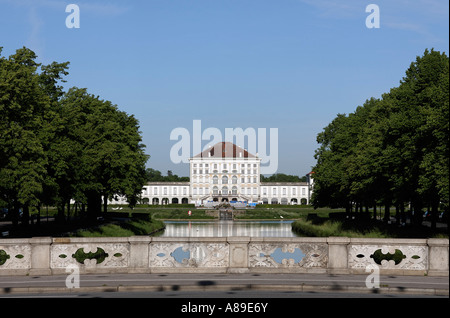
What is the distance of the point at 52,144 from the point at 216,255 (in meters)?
28.6

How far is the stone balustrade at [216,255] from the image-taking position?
872 inches

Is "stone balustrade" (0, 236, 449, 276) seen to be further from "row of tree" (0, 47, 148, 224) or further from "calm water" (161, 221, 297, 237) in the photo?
"calm water" (161, 221, 297, 237)

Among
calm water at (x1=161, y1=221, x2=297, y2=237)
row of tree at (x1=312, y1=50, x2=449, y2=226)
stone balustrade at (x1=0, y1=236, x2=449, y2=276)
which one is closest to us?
stone balustrade at (x1=0, y1=236, x2=449, y2=276)

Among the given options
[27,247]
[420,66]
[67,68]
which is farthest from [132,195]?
[27,247]

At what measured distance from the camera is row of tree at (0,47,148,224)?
41344 millimetres

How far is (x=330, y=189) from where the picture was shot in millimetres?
82062

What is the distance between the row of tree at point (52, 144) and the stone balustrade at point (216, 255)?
1926cm

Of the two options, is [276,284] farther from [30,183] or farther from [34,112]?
[34,112]

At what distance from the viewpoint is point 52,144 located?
4816 centimetres

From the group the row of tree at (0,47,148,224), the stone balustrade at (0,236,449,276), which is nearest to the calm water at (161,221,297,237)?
the row of tree at (0,47,148,224)

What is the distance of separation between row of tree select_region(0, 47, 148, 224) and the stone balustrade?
63.2ft

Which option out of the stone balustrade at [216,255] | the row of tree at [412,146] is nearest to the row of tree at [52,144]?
the stone balustrade at [216,255]

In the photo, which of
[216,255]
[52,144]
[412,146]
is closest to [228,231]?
[52,144]

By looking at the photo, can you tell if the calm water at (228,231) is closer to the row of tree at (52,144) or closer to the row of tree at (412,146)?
the row of tree at (52,144)
